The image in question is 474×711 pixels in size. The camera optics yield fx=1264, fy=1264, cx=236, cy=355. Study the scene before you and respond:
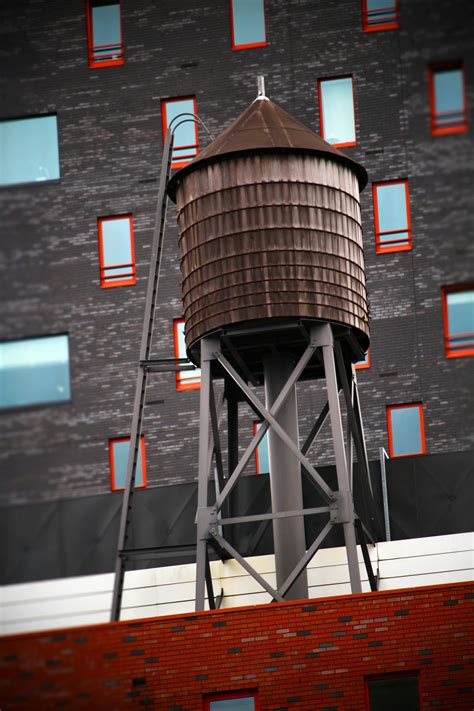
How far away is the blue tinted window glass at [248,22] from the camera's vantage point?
94.8 ft

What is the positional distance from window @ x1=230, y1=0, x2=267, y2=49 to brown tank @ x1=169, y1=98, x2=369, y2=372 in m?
10.4

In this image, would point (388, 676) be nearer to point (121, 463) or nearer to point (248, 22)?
point (121, 463)

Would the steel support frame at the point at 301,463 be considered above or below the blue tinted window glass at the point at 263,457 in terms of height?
below

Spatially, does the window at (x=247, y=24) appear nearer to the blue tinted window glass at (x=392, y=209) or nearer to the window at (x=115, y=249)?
the blue tinted window glass at (x=392, y=209)

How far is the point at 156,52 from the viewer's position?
95.6 feet

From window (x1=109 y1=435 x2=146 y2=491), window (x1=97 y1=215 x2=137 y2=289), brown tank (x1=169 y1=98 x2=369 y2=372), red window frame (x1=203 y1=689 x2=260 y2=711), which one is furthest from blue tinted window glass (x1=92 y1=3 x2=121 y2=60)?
red window frame (x1=203 y1=689 x2=260 y2=711)

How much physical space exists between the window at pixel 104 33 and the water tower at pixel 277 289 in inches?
437

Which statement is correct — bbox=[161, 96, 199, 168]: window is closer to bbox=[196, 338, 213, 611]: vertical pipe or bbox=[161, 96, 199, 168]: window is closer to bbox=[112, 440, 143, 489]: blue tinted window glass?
bbox=[112, 440, 143, 489]: blue tinted window glass

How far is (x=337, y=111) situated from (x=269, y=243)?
11220 mm

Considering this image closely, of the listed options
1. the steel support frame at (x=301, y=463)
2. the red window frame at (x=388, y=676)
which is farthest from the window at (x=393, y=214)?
the red window frame at (x=388, y=676)

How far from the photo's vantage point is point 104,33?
2983cm

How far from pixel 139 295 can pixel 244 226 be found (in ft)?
34.2

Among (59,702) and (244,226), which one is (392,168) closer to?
(244,226)

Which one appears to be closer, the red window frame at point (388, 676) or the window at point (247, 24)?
the red window frame at point (388, 676)
